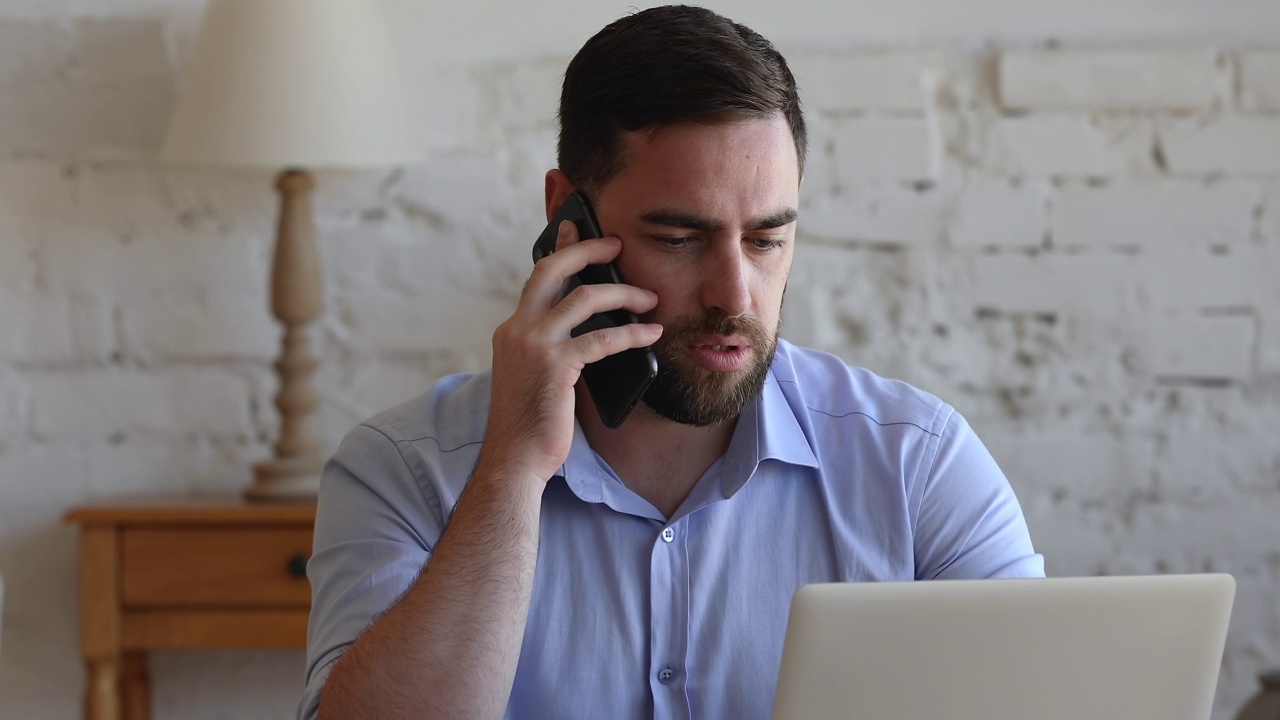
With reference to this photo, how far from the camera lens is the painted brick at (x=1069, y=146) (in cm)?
220

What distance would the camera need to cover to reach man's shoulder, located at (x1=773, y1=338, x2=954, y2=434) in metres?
1.38

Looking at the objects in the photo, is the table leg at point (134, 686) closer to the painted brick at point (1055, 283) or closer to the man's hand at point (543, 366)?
the man's hand at point (543, 366)

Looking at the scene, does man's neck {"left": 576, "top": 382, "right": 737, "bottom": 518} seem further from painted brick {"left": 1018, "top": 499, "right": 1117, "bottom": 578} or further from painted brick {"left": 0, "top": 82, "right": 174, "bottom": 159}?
painted brick {"left": 0, "top": 82, "right": 174, "bottom": 159}

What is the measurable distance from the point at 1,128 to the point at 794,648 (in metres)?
1.85

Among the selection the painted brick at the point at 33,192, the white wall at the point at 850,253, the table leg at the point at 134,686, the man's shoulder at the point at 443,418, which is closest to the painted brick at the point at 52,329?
the white wall at the point at 850,253

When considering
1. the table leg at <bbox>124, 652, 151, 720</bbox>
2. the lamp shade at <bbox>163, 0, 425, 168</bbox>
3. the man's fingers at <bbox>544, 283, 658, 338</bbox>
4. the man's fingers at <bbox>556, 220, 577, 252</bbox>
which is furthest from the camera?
the table leg at <bbox>124, 652, 151, 720</bbox>

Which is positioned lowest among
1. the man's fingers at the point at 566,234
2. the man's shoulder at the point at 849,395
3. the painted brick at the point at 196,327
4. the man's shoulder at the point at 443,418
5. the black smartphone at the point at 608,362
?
the painted brick at the point at 196,327

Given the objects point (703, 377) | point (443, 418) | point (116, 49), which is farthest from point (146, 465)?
point (703, 377)

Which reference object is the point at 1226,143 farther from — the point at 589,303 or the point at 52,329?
the point at 52,329

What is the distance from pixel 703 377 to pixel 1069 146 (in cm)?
119

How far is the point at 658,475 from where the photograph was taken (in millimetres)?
1351

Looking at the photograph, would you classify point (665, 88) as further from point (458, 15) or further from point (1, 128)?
point (1, 128)

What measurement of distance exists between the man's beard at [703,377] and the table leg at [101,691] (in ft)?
3.74

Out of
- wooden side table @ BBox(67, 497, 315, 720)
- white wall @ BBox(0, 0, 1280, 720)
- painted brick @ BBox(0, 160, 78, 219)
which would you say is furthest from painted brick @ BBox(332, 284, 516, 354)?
painted brick @ BBox(0, 160, 78, 219)
